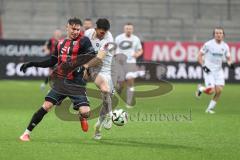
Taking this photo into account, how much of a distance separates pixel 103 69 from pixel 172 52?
19613 mm

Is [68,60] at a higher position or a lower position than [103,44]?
lower

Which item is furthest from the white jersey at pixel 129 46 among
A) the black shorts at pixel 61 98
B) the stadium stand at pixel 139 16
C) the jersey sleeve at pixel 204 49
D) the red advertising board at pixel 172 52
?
the stadium stand at pixel 139 16

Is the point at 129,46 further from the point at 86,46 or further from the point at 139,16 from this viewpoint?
the point at 139,16

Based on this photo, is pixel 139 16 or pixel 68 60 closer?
pixel 68 60

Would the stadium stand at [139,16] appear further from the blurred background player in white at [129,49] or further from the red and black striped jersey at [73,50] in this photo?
the red and black striped jersey at [73,50]

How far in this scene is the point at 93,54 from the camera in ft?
38.3

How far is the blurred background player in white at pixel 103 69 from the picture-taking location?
39.1 feet

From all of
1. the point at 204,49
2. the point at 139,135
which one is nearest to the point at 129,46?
the point at 204,49

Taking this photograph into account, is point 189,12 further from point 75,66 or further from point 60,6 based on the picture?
point 75,66

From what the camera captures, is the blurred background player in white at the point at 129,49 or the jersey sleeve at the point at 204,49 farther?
the blurred background player in white at the point at 129,49

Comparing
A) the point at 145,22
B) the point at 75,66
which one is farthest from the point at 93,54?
the point at 145,22

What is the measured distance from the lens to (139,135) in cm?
1283

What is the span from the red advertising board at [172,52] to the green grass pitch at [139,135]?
10.9 m

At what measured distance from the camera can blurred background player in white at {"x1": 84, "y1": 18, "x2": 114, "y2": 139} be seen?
1193 centimetres
